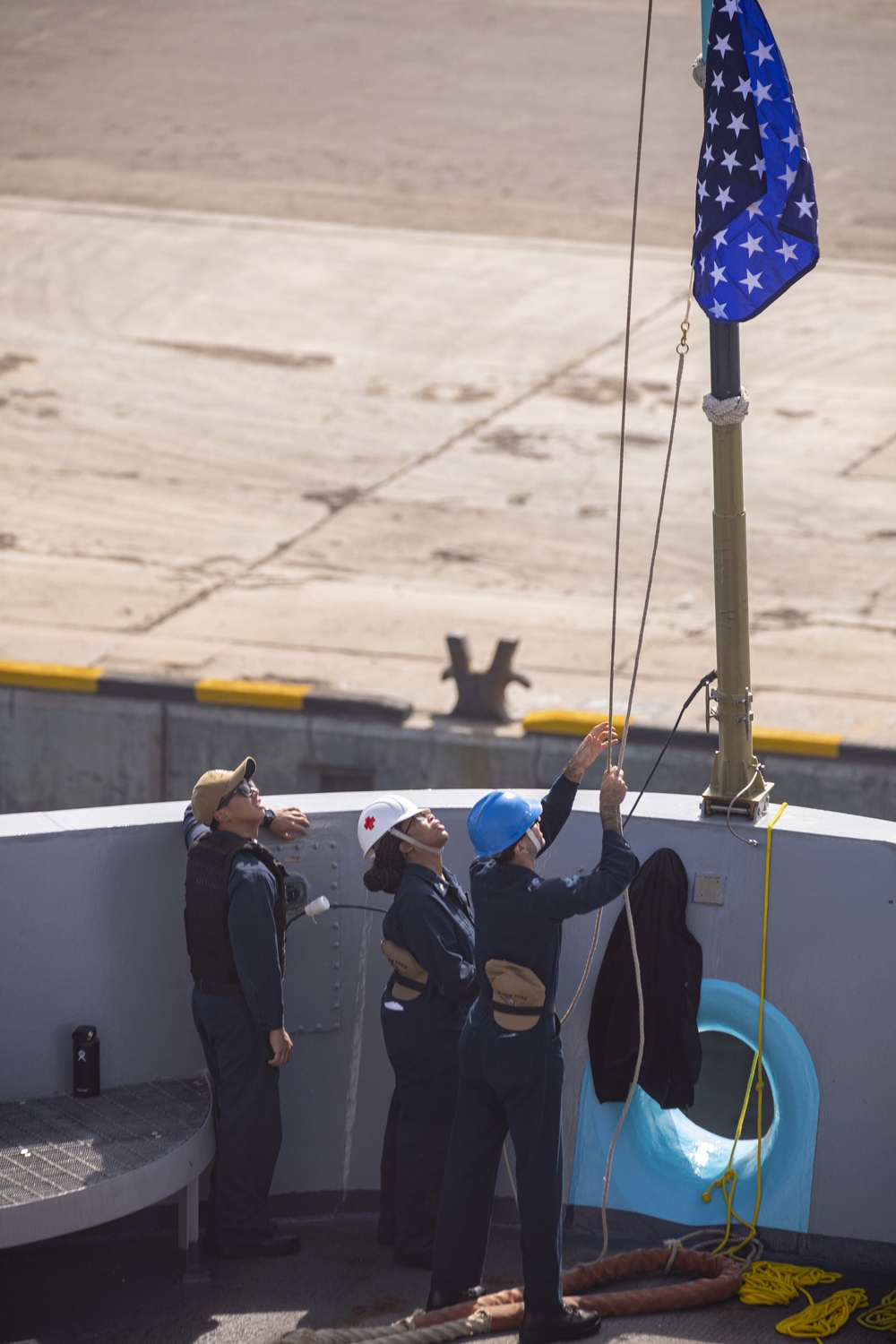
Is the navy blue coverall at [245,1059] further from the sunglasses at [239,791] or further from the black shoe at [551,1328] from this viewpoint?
the black shoe at [551,1328]

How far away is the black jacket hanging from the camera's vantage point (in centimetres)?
623

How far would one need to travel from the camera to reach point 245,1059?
237 inches

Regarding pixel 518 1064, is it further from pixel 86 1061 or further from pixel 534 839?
pixel 86 1061

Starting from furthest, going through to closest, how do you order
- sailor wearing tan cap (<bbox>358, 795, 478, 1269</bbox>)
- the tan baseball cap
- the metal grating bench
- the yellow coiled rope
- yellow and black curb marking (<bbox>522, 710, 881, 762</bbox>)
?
yellow and black curb marking (<bbox>522, 710, 881, 762</bbox>), the tan baseball cap, sailor wearing tan cap (<bbox>358, 795, 478, 1269</bbox>), the yellow coiled rope, the metal grating bench

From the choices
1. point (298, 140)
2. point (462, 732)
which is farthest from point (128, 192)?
point (462, 732)

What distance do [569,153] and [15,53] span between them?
10.4m

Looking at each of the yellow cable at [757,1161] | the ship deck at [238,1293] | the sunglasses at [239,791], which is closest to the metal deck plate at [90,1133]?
the ship deck at [238,1293]

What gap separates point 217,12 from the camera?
31516 mm

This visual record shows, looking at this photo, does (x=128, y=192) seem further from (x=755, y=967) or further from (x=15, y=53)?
(x=755, y=967)

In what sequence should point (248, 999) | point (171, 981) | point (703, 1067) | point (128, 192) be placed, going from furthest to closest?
point (128, 192)
point (703, 1067)
point (171, 981)
point (248, 999)

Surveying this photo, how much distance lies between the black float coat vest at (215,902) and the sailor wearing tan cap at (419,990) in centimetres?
34

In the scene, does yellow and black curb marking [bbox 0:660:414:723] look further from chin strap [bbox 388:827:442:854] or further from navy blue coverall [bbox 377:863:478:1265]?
chin strap [bbox 388:827:442:854]

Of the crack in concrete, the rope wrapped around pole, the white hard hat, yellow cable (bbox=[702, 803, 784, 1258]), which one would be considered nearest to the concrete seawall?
the crack in concrete

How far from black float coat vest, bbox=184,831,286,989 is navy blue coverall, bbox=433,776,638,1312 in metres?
0.76
